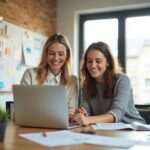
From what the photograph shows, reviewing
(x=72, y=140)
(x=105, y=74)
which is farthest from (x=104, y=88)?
(x=72, y=140)

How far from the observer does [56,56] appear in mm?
2289

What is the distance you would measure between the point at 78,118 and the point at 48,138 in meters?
0.46

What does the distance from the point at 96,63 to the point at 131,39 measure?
8.44 feet

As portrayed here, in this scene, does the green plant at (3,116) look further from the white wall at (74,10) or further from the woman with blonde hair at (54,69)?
the white wall at (74,10)

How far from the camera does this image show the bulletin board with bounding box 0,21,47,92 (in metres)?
3.50

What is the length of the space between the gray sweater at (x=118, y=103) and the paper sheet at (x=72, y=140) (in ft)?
2.02

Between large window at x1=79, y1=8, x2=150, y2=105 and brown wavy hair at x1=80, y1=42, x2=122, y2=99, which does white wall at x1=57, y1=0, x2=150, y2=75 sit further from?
brown wavy hair at x1=80, y1=42, x2=122, y2=99

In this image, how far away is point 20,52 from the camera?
12.6ft

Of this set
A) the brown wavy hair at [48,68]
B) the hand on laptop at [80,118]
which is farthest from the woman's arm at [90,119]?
the brown wavy hair at [48,68]

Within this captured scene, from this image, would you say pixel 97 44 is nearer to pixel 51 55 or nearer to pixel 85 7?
pixel 51 55

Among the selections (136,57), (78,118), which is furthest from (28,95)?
(136,57)

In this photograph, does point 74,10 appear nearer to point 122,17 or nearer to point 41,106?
point 122,17

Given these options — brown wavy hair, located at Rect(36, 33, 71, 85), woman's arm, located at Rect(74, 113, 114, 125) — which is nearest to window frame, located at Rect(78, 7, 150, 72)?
brown wavy hair, located at Rect(36, 33, 71, 85)

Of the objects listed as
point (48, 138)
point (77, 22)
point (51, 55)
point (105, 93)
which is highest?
point (77, 22)
